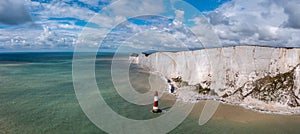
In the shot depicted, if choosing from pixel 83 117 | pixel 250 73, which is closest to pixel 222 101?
pixel 250 73

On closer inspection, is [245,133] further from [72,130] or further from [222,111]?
[72,130]

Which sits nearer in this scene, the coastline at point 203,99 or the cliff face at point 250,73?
the coastline at point 203,99

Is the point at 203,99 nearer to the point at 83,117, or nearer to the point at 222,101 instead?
the point at 222,101

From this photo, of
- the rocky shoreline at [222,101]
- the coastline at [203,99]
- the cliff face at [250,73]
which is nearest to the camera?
the coastline at [203,99]

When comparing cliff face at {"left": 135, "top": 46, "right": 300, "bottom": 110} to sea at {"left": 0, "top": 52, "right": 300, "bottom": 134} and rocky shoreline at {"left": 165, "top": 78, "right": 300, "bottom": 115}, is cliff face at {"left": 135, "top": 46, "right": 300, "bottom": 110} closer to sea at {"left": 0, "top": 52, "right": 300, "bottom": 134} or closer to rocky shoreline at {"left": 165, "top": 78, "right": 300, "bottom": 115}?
rocky shoreline at {"left": 165, "top": 78, "right": 300, "bottom": 115}

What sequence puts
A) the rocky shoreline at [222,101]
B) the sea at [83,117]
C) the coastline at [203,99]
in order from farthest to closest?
the rocky shoreline at [222,101] → the coastline at [203,99] → the sea at [83,117]

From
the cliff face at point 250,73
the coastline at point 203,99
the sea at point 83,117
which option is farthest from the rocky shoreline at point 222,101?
the sea at point 83,117

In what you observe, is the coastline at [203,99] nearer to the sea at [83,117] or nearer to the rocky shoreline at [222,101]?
the rocky shoreline at [222,101]

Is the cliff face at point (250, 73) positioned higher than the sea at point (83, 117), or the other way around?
the cliff face at point (250, 73)
